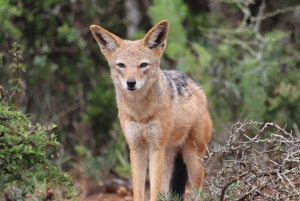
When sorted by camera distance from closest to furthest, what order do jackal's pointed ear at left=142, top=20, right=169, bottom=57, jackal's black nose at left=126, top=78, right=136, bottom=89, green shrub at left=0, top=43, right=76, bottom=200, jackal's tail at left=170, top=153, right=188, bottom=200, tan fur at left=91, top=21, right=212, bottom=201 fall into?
green shrub at left=0, top=43, right=76, bottom=200
jackal's black nose at left=126, top=78, right=136, bottom=89
tan fur at left=91, top=21, right=212, bottom=201
jackal's pointed ear at left=142, top=20, right=169, bottom=57
jackal's tail at left=170, top=153, right=188, bottom=200

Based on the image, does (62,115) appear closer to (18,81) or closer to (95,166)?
(95,166)

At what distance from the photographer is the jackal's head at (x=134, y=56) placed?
603 centimetres

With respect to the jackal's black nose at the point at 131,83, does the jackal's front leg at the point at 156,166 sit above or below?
below

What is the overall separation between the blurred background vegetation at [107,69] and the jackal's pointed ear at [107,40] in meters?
3.22

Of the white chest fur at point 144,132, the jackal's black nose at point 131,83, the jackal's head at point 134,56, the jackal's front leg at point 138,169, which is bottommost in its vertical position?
the jackal's front leg at point 138,169

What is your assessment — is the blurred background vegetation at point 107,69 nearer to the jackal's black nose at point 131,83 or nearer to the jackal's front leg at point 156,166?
the jackal's front leg at point 156,166

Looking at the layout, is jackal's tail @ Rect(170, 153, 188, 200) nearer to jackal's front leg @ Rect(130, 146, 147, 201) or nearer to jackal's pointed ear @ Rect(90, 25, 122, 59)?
jackal's front leg @ Rect(130, 146, 147, 201)

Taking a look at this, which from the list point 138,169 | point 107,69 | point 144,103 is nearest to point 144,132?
point 144,103

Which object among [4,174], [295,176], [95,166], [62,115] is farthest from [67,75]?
[295,176]

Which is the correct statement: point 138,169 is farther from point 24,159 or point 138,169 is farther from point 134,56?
point 24,159

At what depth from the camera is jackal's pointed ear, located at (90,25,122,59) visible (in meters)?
6.36

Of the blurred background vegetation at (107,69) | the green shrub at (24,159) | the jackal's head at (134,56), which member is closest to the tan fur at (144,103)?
the jackal's head at (134,56)

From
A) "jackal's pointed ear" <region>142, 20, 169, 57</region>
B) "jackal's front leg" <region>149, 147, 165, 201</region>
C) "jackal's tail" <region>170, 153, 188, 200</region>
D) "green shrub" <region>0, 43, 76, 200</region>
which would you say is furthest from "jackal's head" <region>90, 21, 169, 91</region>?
"jackal's tail" <region>170, 153, 188, 200</region>

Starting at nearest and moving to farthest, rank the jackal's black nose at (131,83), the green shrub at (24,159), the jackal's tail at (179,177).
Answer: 1. the green shrub at (24,159)
2. the jackal's black nose at (131,83)
3. the jackal's tail at (179,177)
